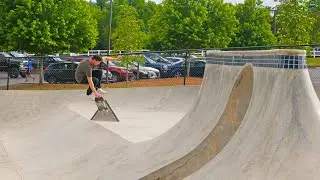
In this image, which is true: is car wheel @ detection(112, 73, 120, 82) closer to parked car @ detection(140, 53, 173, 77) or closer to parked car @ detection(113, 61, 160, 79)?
parked car @ detection(113, 61, 160, 79)

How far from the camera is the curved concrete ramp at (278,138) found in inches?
182

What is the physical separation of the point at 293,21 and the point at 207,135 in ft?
46.9

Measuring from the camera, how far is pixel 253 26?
124 ft

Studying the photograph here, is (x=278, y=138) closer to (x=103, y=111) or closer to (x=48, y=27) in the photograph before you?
(x=103, y=111)

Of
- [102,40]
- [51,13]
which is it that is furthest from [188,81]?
[102,40]

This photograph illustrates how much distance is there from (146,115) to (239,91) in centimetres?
640

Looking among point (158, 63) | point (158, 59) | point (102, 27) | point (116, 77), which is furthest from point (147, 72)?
point (102, 27)

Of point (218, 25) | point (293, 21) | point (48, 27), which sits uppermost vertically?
point (293, 21)

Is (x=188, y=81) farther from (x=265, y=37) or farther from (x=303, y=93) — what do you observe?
(x=265, y=37)

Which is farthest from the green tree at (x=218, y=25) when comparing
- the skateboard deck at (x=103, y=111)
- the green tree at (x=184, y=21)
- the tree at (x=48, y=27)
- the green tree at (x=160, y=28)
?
the skateboard deck at (x=103, y=111)

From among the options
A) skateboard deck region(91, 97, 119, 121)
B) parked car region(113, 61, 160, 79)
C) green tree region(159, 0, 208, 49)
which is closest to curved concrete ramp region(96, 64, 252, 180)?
skateboard deck region(91, 97, 119, 121)

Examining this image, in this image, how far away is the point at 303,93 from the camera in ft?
16.4

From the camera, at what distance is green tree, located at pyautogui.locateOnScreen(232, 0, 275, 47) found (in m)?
37.4

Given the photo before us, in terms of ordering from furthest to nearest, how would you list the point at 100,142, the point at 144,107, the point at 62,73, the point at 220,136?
the point at 62,73
the point at 144,107
the point at 100,142
the point at 220,136
